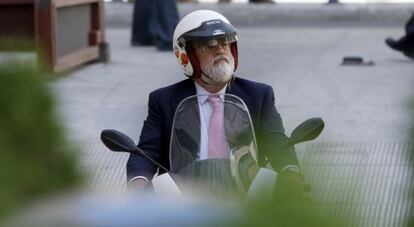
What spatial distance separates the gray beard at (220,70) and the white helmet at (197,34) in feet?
0.14

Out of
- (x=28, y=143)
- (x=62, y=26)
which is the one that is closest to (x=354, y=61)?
(x=62, y=26)

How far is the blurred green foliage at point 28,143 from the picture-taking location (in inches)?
76.7

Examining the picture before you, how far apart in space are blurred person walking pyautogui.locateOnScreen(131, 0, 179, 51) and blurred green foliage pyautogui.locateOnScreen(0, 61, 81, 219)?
1379cm

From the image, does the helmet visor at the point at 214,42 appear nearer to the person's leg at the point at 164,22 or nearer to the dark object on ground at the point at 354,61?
the dark object on ground at the point at 354,61

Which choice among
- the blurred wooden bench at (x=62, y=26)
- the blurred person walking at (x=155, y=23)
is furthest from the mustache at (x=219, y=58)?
the blurred person walking at (x=155, y=23)

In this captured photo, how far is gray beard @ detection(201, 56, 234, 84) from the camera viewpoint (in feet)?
14.4

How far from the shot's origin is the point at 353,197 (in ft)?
7.04

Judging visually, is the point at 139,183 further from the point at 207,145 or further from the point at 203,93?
the point at 203,93

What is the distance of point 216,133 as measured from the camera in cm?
424

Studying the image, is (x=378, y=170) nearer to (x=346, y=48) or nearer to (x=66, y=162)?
(x=66, y=162)

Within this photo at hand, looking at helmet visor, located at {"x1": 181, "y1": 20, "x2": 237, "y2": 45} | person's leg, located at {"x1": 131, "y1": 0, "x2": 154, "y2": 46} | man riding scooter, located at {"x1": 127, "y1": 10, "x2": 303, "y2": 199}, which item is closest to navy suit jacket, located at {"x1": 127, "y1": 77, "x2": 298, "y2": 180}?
man riding scooter, located at {"x1": 127, "y1": 10, "x2": 303, "y2": 199}

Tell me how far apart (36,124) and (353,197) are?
549 mm

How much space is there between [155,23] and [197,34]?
1191cm

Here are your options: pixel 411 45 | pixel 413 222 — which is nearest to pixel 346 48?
pixel 411 45
